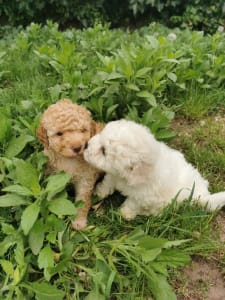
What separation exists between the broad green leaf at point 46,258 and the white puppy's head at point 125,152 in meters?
0.65

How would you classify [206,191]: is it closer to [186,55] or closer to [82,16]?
[186,55]

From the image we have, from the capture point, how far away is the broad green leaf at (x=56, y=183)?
285 centimetres

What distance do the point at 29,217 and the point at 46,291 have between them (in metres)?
0.46

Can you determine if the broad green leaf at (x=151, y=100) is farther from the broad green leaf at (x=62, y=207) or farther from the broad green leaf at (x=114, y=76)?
the broad green leaf at (x=62, y=207)

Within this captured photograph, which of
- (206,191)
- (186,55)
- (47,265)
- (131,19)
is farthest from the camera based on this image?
(131,19)

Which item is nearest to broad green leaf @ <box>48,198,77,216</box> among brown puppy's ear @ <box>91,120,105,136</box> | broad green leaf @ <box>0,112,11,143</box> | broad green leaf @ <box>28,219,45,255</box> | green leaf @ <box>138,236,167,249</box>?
broad green leaf @ <box>28,219,45,255</box>

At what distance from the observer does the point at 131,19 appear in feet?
27.7

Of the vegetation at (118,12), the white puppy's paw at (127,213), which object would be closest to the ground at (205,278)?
the white puppy's paw at (127,213)

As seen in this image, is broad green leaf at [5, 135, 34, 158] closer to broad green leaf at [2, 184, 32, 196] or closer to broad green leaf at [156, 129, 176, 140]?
broad green leaf at [2, 184, 32, 196]

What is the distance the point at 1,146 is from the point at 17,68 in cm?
180

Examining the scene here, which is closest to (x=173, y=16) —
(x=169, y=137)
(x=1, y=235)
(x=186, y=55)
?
(x=186, y=55)

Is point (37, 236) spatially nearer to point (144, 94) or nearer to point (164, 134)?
point (164, 134)

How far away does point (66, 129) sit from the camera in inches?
117

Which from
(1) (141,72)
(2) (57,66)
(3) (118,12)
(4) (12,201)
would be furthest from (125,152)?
(3) (118,12)
